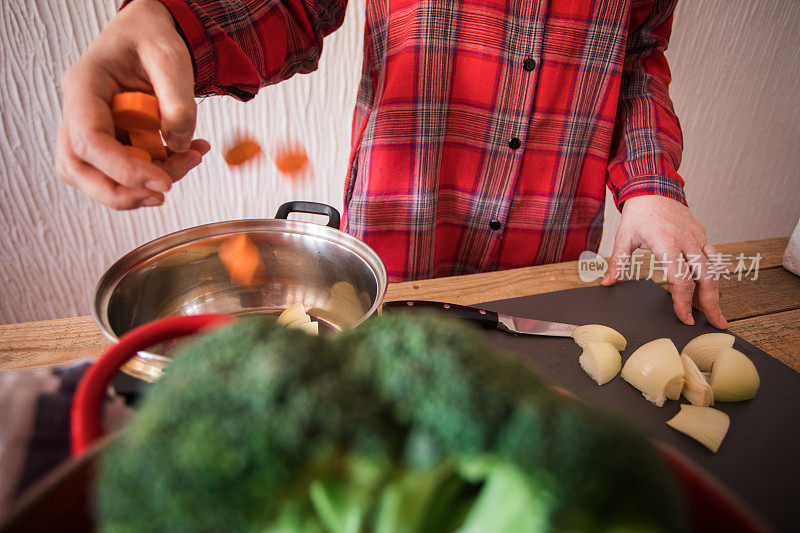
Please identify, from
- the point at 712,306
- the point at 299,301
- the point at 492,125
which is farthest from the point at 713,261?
the point at 299,301

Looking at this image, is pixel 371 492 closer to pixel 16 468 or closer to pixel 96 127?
pixel 16 468

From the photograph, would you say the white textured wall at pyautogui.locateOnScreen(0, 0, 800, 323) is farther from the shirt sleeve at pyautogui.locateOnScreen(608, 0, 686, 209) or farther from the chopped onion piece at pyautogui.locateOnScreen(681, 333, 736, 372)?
the chopped onion piece at pyautogui.locateOnScreen(681, 333, 736, 372)

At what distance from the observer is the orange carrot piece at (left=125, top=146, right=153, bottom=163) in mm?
398

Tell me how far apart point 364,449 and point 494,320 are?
1.71 feet

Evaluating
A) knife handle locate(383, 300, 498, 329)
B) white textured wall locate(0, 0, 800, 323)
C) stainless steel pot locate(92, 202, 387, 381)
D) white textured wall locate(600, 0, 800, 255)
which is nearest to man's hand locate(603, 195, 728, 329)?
knife handle locate(383, 300, 498, 329)

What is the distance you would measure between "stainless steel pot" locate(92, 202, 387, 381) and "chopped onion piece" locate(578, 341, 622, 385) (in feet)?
1.06

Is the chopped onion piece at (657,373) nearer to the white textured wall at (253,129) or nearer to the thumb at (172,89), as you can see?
the thumb at (172,89)

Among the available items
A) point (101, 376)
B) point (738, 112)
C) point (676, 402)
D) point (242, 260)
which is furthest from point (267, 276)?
point (738, 112)

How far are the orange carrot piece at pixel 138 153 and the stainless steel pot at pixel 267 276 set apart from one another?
18 cm

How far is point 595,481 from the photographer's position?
0.16m

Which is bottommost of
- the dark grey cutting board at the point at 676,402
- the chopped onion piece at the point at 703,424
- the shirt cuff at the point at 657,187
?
the dark grey cutting board at the point at 676,402

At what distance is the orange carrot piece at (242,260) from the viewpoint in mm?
651

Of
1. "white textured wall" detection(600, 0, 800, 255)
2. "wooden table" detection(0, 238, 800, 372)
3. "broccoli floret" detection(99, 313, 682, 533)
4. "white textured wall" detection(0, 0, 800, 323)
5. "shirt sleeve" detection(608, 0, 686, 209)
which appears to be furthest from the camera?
"white textured wall" detection(600, 0, 800, 255)

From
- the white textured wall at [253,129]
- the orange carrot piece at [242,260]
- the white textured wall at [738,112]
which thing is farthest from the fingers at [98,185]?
the white textured wall at [738,112]
